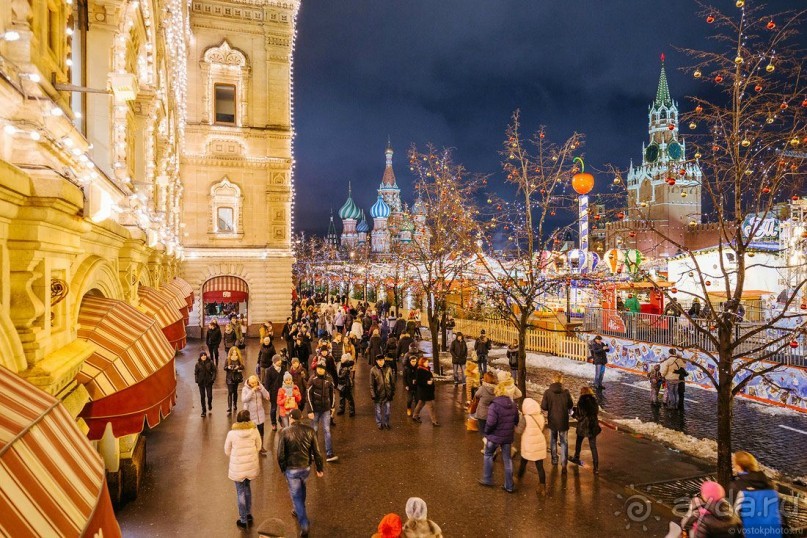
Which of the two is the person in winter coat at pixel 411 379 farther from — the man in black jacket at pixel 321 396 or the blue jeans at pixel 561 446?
the blue jeans at pixel 561 446

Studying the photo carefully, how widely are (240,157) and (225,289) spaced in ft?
23.3

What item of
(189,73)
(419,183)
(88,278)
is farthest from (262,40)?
(88,278)

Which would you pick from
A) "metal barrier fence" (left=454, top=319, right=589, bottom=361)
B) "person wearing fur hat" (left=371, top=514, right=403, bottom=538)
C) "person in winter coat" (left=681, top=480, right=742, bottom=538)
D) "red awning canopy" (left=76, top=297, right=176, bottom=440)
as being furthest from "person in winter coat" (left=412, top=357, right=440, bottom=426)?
"metal barrier fence" (left=454, top=319, right=589, bottom=361)

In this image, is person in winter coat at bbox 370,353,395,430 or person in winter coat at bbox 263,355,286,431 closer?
person in winter coat at bbox 263,355,286,431

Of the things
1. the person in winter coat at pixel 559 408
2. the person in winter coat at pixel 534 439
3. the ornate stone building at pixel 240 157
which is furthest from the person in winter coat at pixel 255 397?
the ornate stone building at pixel 240 157

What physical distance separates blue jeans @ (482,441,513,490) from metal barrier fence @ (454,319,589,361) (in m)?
13.5

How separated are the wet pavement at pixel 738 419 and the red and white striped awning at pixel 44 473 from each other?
35.5 ft

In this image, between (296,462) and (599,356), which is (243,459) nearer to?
(296,462)

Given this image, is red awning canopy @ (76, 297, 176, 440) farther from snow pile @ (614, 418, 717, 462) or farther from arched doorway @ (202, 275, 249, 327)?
arched doorway @ (202, 275, 249, 327)

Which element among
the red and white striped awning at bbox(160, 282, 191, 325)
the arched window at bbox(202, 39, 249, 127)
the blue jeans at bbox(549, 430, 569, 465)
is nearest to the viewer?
the blue jeans at bbox(549, 430, 569, 465)

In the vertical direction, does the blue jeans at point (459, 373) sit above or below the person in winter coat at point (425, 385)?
below

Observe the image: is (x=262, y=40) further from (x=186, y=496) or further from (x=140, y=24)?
(x=186, y=496)

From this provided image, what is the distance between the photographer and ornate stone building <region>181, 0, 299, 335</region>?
1041 inches

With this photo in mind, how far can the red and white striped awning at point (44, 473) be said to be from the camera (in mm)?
2285
